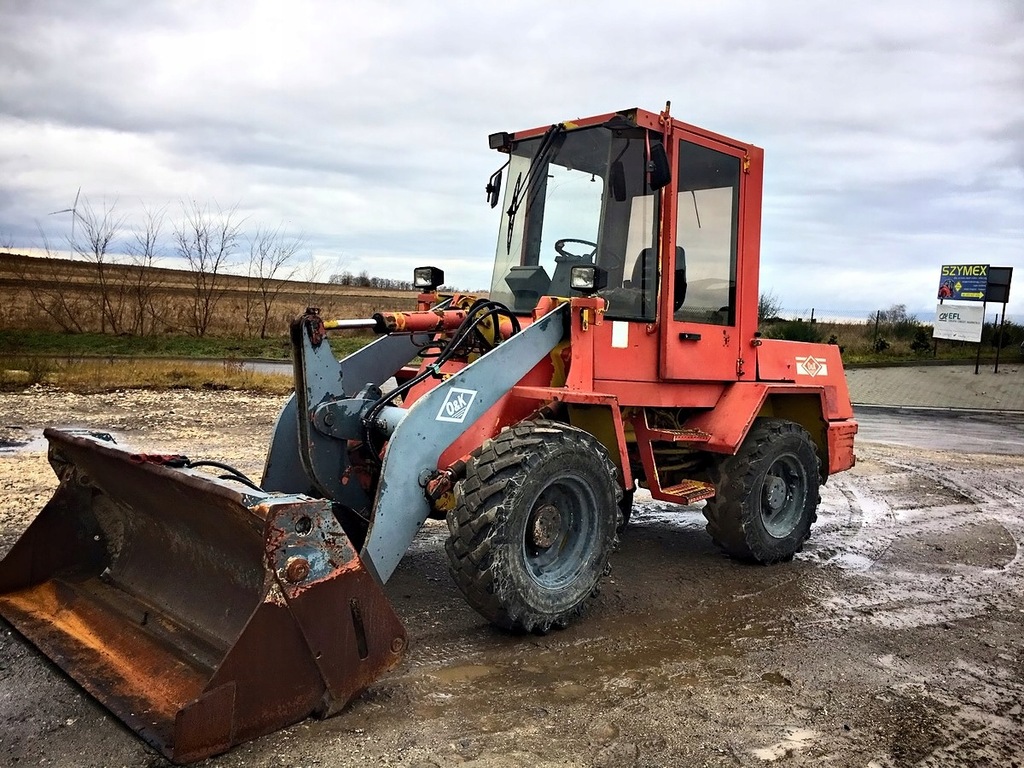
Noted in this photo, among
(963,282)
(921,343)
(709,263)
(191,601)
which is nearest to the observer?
(191,601)

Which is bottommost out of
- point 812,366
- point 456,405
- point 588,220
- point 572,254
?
point 456,405

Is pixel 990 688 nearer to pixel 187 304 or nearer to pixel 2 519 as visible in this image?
pixel 2 519

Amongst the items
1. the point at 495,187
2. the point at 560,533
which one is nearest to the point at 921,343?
the point at 495,187

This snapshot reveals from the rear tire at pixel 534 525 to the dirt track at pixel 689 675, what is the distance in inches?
10.8

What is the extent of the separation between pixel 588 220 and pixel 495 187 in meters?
0.90

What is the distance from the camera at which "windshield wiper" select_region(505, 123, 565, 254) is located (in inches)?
215

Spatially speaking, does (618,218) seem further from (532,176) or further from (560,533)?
(560,533)

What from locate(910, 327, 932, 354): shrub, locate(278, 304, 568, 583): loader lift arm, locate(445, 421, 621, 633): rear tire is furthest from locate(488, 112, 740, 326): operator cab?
locate(910, 327, 932, 354): shrub

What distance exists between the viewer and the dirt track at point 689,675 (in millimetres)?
3193

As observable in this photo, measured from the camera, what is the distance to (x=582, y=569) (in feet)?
14.6

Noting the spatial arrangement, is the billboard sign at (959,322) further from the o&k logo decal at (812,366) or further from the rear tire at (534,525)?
the rear tire at (534,525)

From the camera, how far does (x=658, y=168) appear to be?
191 inches

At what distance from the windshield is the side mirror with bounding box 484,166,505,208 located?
0.70ft

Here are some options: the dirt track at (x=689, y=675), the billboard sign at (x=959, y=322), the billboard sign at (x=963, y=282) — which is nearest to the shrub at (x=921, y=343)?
the billboard sign at (x=959, y=322)
